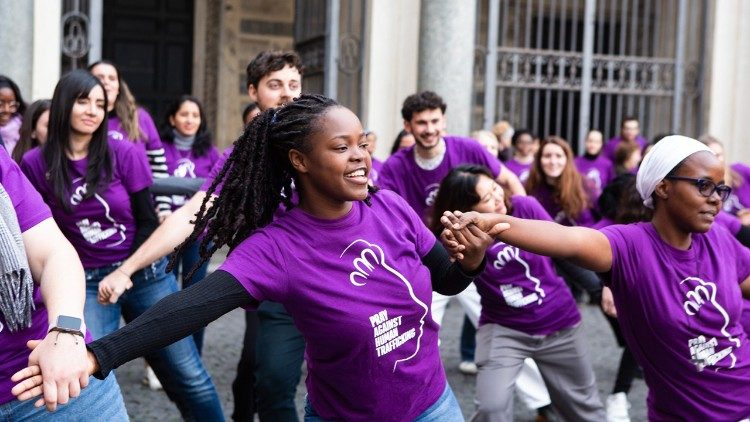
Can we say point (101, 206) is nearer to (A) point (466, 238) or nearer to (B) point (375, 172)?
(A) point (466, 238)

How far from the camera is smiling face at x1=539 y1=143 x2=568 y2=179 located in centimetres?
736

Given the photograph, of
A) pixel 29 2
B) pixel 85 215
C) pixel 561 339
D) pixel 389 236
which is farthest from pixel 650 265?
pixel 29 2

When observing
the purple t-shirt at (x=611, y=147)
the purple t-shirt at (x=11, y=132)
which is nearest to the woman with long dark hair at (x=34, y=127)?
the purple t-shirt at (x=11, y=132)

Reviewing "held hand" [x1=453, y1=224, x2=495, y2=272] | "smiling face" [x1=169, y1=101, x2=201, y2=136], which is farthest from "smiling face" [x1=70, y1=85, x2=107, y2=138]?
"smiling face" [x1=169, y1=101, x2=201, y2=136]

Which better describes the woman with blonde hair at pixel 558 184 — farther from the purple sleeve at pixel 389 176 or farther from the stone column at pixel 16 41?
the stone column at pixel 16 41

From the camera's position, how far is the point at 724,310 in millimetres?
3498

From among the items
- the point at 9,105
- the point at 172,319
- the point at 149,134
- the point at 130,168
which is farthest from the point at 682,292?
the point at 9,105

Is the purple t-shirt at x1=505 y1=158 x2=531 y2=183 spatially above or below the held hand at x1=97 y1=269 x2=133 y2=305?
above

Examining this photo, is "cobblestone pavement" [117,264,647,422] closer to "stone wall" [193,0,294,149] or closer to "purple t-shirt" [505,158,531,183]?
"purple t-shirt" [505,158,531,183]

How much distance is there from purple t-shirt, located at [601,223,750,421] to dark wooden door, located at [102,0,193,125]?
1038 centimetres

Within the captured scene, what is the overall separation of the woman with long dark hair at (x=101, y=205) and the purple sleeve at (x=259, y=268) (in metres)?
1.69

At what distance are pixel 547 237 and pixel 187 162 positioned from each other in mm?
4063

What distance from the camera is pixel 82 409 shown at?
2.71m

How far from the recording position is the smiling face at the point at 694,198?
3482mm
